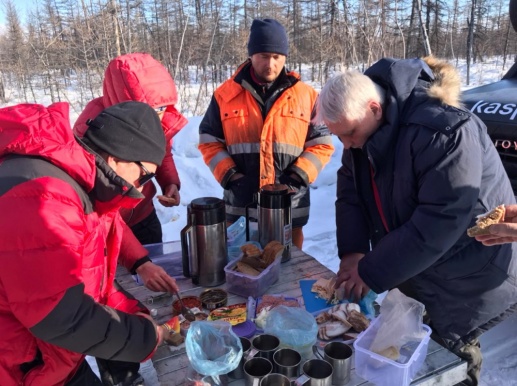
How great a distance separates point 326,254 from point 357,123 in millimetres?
2714

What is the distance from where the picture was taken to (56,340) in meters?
1.10

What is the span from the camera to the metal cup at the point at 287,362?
125 centimetres

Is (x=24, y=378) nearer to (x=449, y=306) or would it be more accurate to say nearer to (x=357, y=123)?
(x=357, y=123)

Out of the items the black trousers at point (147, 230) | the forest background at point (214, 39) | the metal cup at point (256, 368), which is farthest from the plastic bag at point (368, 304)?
the forest background at point (214, 39)

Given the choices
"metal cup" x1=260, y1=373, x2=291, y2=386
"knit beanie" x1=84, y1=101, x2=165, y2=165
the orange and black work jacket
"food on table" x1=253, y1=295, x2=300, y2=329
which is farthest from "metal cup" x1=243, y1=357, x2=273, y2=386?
the orange and black work jacket

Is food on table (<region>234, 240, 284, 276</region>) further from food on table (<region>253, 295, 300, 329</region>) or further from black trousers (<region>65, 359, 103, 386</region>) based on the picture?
black trousers (<region>65, 359, 103, 386</region>)

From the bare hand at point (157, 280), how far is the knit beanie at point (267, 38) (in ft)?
5.25

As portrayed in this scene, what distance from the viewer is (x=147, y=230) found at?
267 centimetres

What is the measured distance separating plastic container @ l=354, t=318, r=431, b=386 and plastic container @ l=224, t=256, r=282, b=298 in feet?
1.74

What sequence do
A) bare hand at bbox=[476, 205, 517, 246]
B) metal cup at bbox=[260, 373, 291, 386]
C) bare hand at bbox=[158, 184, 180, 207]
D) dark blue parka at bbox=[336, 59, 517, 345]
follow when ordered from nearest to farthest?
metal cup at bbox=[260, 373, 291, 386] → bare hand at bbox=[476, 205, 517, 246] → dark blue parka at bbox=[336, 59, 517, 345] → bare hand at bbox=[158, 184, 180, 207]

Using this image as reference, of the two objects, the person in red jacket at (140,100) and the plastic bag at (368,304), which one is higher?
the person in red jacket at (140,100)

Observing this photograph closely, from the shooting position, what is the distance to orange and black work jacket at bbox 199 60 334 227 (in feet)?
8.79

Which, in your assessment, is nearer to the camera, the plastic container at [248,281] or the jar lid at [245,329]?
the jar lid at [245,329]

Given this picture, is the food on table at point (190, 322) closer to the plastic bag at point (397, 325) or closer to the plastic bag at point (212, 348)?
the plastic bag at point (212, 348)
